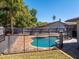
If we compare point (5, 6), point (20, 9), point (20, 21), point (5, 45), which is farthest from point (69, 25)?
point (5, 45)

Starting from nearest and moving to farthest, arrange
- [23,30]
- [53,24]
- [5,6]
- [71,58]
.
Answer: [71,58]
[5,6]
[23,30]
[53,24]

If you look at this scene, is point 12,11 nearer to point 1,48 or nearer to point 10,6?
point 10,6

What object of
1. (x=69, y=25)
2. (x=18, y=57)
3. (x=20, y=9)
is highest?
(x=20, y=9)

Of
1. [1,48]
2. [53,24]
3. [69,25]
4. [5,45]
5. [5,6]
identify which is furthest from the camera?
[53,24]

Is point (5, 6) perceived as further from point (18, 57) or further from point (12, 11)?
point (18, 57)

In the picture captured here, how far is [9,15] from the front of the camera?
28.8 metres

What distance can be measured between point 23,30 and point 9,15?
241 inches

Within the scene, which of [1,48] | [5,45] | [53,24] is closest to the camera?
[1,48]

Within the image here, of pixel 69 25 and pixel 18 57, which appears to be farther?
pixel 69 25

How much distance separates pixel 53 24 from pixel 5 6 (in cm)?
2136

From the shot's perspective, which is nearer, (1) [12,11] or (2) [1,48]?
(2) [1,48]

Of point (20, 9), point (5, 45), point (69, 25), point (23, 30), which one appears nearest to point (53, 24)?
point (69, 25)

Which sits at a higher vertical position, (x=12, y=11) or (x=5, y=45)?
(x=12, y=11)

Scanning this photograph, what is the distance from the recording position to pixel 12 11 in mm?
27938
